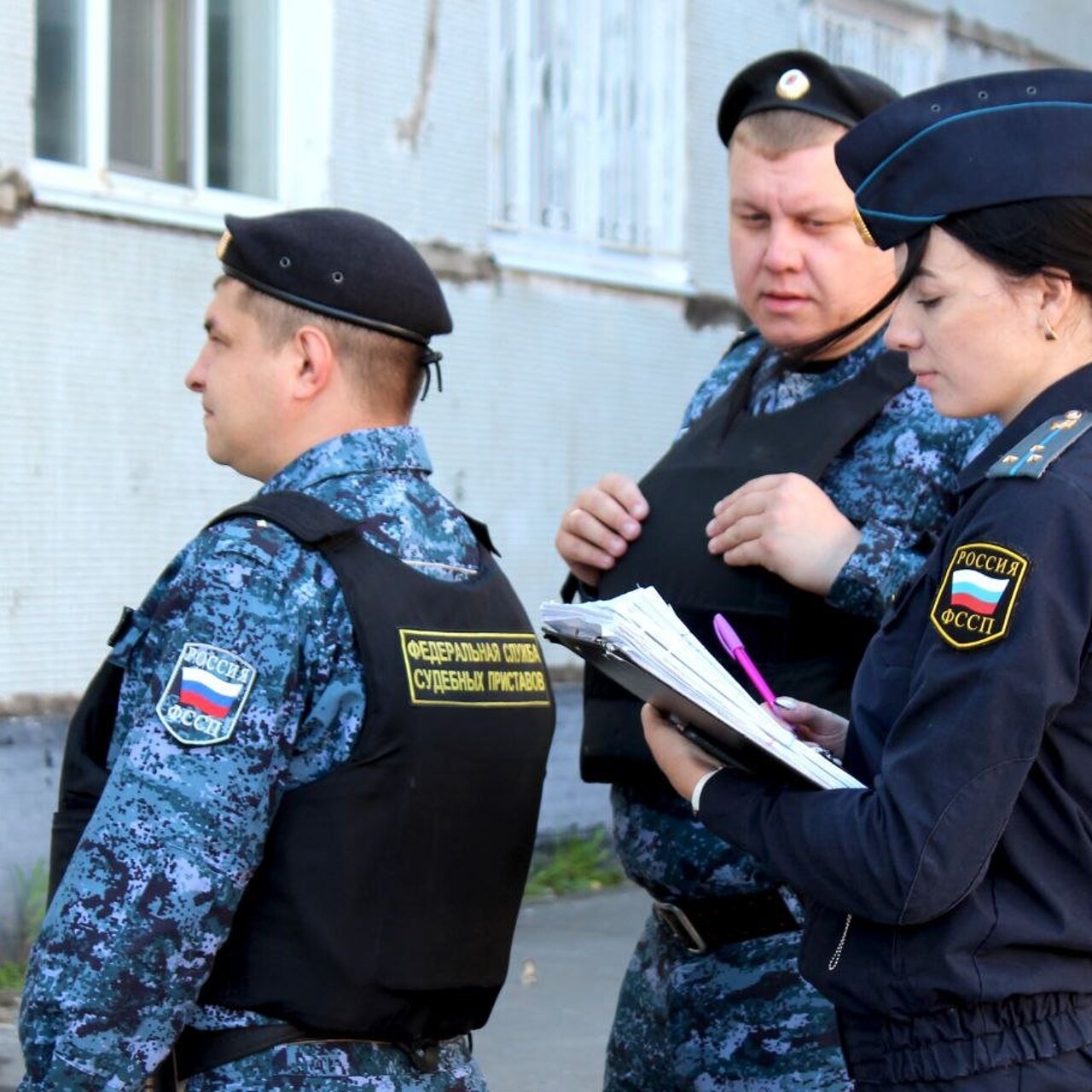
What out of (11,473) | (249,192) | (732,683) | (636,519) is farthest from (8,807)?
(732,683)

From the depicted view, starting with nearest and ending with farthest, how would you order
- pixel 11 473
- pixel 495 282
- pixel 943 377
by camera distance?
1. pixel 943 377
2. pixel 11 473
3. pixel 495 282

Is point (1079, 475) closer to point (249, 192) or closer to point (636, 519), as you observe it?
point (636, 519)

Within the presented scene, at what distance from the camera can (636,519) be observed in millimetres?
2812

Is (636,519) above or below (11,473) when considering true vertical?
above

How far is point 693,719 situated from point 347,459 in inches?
24.0

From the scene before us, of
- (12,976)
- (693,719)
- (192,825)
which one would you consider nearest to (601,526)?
(693,719)

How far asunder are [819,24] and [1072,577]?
700cm

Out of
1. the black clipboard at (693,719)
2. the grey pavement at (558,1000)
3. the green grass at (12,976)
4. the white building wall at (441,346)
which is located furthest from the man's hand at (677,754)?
the white building wall at (441,346)

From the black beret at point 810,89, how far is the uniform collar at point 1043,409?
0.96 meters

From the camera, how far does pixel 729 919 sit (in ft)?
9.01

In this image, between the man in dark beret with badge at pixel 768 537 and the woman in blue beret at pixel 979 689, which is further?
the man in dark beret with badge at pixel 768 537

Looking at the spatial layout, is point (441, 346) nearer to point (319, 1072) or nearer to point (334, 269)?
point (334, 269)

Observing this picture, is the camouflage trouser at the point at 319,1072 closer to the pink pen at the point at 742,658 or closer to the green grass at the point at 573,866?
the pink pen at the point at 742,658

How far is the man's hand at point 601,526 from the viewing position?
9.22ft
